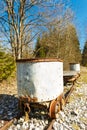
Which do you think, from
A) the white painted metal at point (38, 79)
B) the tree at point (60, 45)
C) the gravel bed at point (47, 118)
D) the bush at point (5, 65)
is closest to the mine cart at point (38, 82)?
the white painted metal at point (38, 79)

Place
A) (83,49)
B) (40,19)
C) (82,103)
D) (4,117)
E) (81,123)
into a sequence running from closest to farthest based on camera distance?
(81,123), (4,117), (82,103), (40,19), (83,49)

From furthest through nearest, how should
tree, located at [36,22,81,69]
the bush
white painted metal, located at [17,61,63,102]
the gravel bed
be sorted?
tree, located at [36,22,81,69]
the bush
white painted metal, located at [17,61,63,102]
the gravel bed

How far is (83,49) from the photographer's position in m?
45.5

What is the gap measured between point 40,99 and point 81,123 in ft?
4.11

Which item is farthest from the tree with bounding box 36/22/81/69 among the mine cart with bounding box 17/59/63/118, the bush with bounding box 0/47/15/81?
the mine cart with bounding box 17/59/63/118

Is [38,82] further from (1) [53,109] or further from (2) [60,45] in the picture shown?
(2) [60,45]

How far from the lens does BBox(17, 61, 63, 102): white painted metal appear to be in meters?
5.18

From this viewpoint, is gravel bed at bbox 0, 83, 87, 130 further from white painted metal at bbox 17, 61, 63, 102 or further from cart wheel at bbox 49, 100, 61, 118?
white painted metal at bbox 17, 61, 63, 102

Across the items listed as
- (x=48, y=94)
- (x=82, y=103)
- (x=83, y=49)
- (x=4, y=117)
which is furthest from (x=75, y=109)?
(x=83, y=49)

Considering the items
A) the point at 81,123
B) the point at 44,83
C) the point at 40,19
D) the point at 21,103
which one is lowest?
the point at 81,123

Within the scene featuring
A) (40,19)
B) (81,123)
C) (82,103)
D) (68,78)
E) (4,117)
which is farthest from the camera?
(40,19)

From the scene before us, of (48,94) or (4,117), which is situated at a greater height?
(48,94)

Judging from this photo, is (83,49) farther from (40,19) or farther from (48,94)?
(48,94)

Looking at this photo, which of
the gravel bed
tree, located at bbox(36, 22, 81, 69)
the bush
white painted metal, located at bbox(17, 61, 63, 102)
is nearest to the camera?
the gravel bed
